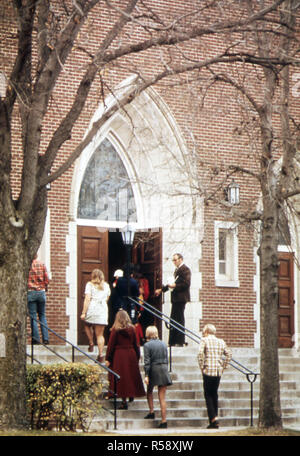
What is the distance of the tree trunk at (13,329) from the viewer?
12195 mm

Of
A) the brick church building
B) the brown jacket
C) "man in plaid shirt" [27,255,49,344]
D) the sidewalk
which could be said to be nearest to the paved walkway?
the sidewalk

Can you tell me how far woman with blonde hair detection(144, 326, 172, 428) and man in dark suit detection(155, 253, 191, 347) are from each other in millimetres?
3560

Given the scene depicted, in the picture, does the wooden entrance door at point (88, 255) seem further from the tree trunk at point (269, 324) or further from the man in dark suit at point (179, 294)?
the tree trunk at point (269, 324)

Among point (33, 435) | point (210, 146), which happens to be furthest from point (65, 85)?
point (33, 435)

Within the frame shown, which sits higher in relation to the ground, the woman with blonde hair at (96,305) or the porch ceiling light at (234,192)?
the porch ceiling light at (234,192)

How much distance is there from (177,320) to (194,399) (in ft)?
8.81

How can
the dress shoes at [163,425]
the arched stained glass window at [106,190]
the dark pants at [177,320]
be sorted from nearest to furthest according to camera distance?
the dress shoes at [163,425], the dark pants at [177,320], the arched stained glass window at [106,190]

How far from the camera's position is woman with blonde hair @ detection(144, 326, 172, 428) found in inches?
599

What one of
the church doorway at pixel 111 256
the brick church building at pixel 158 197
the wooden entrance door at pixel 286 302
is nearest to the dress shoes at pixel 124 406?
the brick church building at pixel 158 197

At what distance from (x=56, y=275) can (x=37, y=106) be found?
7.11 meters

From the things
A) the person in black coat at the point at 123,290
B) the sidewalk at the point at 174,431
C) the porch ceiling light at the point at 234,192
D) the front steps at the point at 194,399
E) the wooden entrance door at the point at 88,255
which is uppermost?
the porch ceiling light at the point at 234,192

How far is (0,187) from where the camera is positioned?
40.9ft

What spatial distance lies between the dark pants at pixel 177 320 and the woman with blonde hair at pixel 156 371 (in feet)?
12.2

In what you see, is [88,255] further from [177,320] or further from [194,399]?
[194,399]
